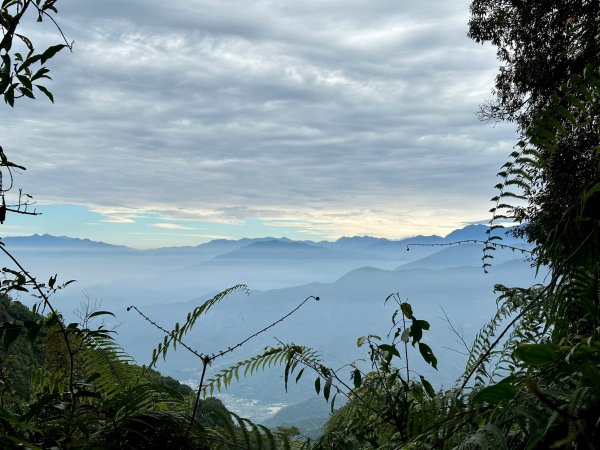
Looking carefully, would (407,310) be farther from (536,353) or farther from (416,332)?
(536,353)

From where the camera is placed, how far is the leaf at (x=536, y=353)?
0.65 meters

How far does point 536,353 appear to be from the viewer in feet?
2.21

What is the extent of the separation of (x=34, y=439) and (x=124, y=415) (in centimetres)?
23

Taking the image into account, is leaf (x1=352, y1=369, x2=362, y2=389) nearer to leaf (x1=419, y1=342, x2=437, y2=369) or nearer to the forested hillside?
the forested hillside

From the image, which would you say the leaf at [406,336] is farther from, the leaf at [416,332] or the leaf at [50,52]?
the leaf at [50,52]

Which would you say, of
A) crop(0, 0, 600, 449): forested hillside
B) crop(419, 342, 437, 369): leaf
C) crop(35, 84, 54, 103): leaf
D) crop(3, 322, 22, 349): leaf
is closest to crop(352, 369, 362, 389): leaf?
crop(0, 0, 600, 449): forested hillside

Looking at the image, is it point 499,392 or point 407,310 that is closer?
point 499,392

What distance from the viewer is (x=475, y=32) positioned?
992 centimetres

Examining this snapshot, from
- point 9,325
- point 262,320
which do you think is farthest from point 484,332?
point 262,320

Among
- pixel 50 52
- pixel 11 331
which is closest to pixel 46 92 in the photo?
pixel 50 52

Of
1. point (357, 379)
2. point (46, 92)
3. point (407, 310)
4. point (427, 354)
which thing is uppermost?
point (46, 92)

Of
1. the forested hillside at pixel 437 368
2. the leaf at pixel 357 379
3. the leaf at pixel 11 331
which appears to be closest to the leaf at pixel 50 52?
the forested hillside at pixel 437 368

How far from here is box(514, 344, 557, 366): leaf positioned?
2.15ft

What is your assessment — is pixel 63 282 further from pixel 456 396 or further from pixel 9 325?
pixel 456 396
